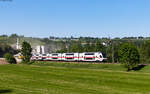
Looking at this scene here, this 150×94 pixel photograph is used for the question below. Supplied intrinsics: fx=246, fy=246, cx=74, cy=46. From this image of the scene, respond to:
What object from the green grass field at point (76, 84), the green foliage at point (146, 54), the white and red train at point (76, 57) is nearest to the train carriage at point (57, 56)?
the white and red train at point (76, 57)

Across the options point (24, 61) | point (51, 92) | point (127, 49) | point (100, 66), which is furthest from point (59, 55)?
point (51, 92)

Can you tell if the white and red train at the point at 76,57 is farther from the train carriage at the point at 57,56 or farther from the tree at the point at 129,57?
the tree at the point at 129,57

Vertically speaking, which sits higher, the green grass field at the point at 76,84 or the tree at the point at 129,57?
the tree at the point at 129,57

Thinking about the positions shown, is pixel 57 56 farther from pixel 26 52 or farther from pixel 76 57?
pixel 26 52

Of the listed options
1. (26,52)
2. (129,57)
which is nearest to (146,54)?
(129,57)

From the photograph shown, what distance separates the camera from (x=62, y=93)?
27.2 metres

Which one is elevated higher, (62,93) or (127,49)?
(127,49)

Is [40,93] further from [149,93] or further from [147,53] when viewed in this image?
[147,53]

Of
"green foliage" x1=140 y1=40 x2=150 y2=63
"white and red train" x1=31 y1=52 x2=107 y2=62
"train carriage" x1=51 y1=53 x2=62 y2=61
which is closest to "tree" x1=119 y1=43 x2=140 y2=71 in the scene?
"white and red train" x1=31 y1=52 x2=107 y2=62

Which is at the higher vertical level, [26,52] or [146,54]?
[26,52]

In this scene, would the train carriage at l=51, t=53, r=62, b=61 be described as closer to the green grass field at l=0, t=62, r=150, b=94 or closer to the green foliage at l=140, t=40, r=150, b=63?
the green foliage at l=140, t=40, r=150, b=63

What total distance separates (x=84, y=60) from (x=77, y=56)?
4.69 m

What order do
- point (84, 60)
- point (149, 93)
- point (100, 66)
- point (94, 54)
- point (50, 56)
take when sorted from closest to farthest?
point (149, 93) < point (100, 66) < point (94, 54) < point (84, 60) < point (50, 56)

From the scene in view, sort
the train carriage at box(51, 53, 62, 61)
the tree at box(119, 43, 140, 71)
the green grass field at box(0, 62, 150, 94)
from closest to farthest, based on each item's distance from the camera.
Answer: the green grass field at box(0, 62, 150, 94), the tree at box(119, 43, 140, 71), the train carriage at box(51, 53, 62, 61)
